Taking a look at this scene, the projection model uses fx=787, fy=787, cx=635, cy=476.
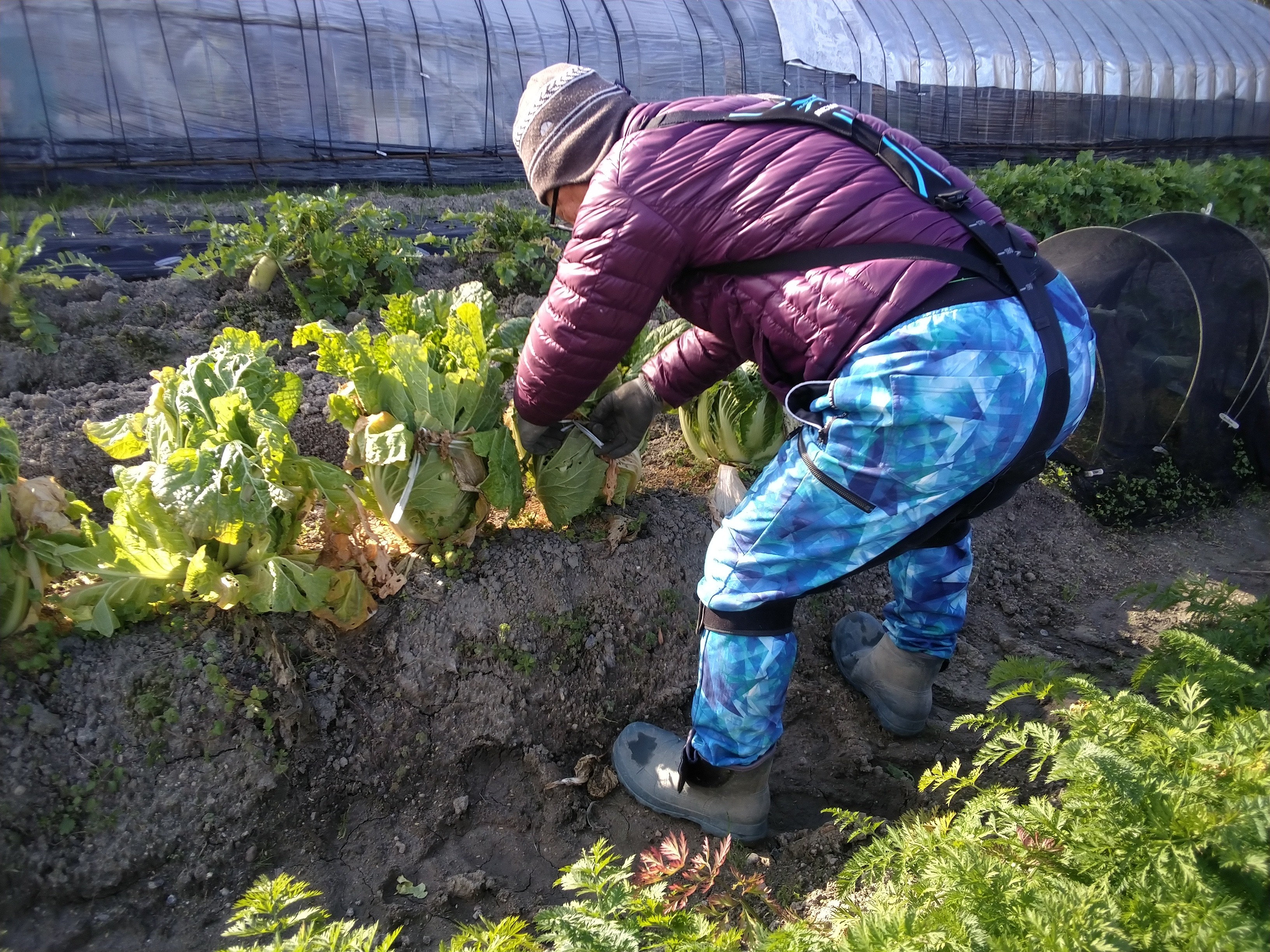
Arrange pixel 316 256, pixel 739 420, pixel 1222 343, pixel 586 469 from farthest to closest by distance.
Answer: pixel 316 256 < pixel 1222 343 < pixel 739 420 < pixel 586 469

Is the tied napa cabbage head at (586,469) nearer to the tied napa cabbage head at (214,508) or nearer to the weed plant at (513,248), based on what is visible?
the tied napa cabbage head at (214,508)

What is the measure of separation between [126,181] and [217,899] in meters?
7.67

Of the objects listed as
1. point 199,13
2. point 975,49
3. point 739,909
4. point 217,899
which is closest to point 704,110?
point 739,909

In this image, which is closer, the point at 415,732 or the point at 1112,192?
the point at 415,732

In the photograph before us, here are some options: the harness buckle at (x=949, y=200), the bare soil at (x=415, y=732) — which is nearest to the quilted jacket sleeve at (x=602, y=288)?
the harness buckle at (x=949, y=200)

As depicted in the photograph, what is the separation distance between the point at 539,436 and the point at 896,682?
1.55 m

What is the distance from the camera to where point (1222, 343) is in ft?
13.8

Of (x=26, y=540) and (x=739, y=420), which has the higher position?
(x=26, y=540)

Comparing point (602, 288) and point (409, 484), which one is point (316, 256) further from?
point (602, 288)

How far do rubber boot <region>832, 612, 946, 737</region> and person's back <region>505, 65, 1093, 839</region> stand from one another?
0.78 m

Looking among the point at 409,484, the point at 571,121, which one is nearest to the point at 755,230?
the point at 571,121

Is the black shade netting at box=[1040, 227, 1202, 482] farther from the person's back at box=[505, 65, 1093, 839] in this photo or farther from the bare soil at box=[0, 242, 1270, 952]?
the person's back at box=[505, 65, 1093, 839]

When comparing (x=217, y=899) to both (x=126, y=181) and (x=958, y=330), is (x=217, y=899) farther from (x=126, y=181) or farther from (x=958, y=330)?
(x=126, y=181)

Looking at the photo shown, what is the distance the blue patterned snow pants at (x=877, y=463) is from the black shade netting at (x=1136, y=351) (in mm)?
2574
